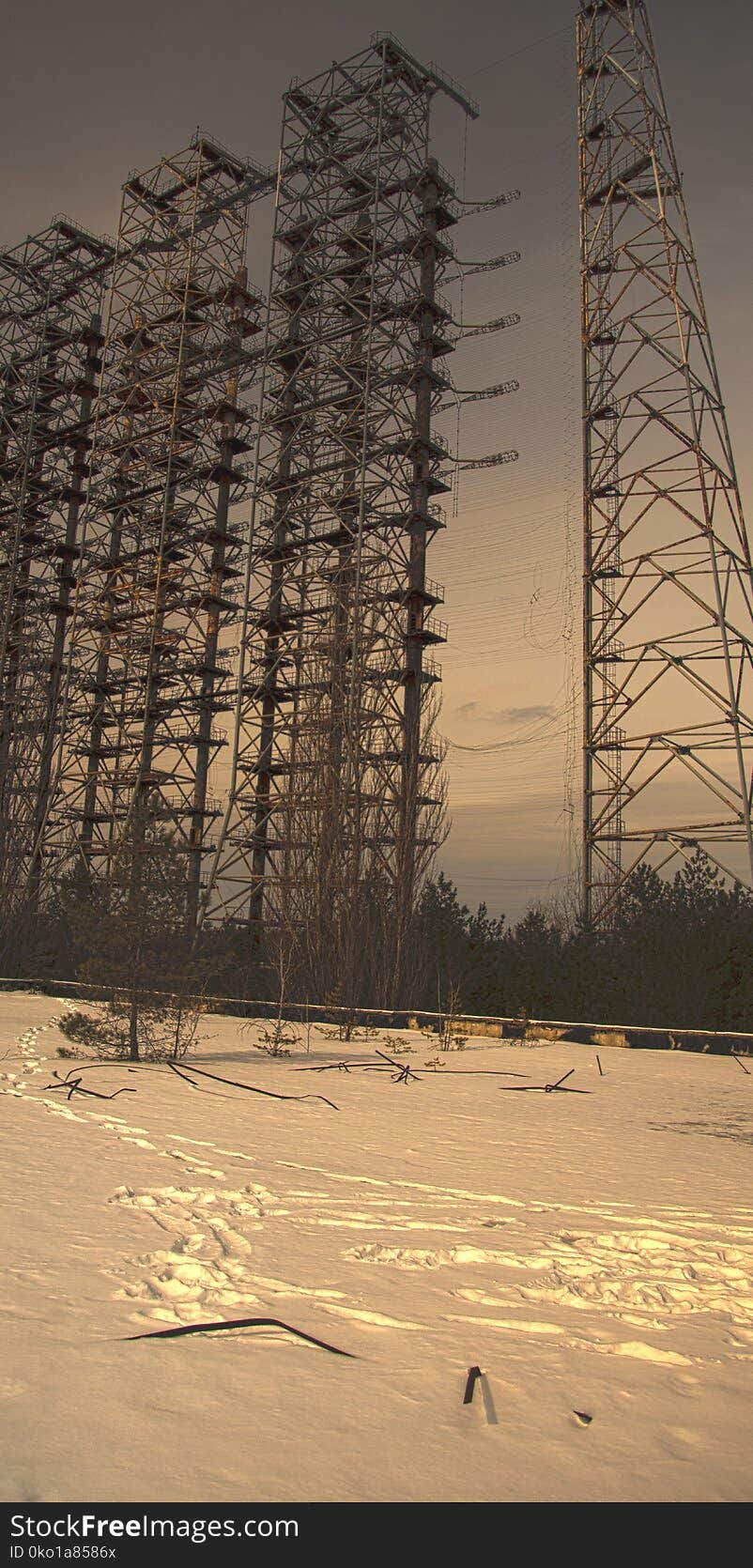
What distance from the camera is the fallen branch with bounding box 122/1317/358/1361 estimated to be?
2.46 meters

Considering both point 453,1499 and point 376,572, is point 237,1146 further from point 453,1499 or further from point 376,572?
point 376,572

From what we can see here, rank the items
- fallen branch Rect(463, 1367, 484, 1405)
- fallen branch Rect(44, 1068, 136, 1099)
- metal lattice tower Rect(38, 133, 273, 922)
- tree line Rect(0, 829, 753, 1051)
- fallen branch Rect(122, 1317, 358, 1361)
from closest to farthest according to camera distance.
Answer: fallen branch Rect(463, 1367, 484, 1405), fallen branch Rect(122, 1317, 358, 1361), fallen branch Rect(44, 1068, 136, 1099), tree line Rect(0, 829, 753, 1051), metal lattice tower Rect(38, 133, 273, 922)

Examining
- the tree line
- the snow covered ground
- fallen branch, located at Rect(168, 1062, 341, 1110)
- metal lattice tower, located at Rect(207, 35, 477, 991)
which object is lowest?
the snow covered ground

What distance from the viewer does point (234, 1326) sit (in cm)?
256

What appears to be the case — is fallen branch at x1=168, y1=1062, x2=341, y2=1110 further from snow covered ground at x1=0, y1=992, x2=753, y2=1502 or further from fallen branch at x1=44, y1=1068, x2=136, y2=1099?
snow covered ground at x1=0, y1=992, x2=753, y2=1502

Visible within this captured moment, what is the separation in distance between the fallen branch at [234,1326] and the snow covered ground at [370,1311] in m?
0.03

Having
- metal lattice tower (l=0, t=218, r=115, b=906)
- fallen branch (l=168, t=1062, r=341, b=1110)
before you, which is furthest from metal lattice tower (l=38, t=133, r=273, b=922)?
fallen branch (l=168, t=1062, r=341, b=1110)

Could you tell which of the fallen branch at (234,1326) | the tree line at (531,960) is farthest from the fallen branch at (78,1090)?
the fallen branch at (234,1326)

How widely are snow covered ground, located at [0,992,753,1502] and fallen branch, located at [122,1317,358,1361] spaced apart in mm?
27

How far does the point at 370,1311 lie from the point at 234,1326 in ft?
1.35

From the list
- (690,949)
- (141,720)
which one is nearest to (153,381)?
(141,720)

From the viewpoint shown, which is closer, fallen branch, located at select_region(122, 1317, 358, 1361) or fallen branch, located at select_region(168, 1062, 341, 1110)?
fallen branch, located at select_region(122, 1317, 358, 1361)

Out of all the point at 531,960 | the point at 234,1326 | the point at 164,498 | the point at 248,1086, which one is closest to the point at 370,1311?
the point at 234,1326

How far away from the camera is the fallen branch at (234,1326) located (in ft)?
8.07
